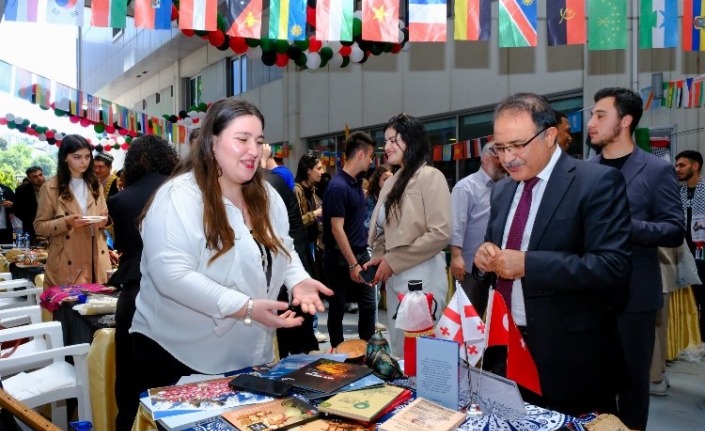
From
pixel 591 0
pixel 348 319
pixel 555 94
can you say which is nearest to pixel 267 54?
pixel 348 319

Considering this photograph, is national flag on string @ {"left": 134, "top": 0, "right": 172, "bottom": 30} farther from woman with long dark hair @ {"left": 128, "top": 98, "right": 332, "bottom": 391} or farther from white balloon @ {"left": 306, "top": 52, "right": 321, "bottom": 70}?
white balloon @ {"left": 306, "top": 52, "right": 321, "bottom": 70}

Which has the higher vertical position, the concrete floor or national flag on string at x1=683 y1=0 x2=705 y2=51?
national flag on string at x1=683 y1=0 x2=705 y2=51

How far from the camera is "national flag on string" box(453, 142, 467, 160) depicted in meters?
8.05

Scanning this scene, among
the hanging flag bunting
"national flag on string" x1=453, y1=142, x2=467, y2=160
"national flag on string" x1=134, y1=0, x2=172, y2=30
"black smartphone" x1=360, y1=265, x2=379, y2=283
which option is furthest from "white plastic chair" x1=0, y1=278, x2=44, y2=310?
"national flag on string" x1=453, y1=142, x2=467, y2=160

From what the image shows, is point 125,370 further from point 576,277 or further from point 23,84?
point 23,84

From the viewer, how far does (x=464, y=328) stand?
135 cm

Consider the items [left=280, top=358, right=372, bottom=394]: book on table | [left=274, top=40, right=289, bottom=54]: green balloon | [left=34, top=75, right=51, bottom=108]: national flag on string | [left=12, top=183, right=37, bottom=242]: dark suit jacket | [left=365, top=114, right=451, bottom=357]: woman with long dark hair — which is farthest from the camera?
[left=34, top=75, right=51, bottom=108]: national flag on string

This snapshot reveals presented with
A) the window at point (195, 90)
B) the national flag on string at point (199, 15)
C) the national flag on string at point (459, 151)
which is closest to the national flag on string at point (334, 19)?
the national flag on string at point (199, 15)

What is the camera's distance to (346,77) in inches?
414

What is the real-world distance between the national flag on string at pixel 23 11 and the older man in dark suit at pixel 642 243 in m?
3.10

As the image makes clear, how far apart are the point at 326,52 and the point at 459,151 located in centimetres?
272

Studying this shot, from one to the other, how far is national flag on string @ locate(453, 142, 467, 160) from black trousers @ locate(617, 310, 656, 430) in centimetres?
592

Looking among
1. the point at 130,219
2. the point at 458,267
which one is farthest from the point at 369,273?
the point at 130,219

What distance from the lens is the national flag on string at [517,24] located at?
3.52 metres
